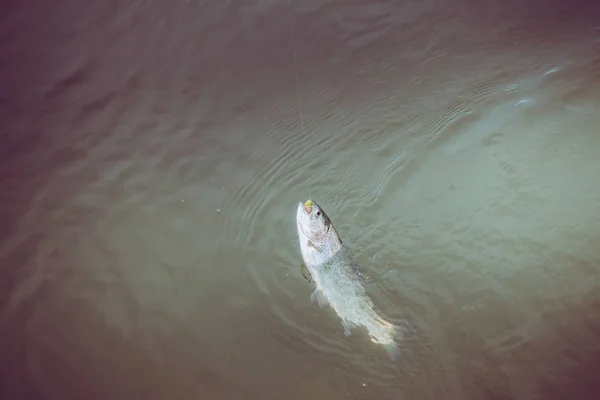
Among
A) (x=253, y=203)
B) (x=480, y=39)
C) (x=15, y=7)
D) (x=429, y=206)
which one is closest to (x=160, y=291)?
(x=253, y=203)

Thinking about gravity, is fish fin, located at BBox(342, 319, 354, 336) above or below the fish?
below

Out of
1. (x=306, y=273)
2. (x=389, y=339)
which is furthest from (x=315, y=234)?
(x=389, y=339)

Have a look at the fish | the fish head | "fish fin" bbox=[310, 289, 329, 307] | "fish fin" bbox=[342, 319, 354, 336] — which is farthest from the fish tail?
the fish head

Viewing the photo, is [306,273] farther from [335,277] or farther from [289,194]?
[289,194]

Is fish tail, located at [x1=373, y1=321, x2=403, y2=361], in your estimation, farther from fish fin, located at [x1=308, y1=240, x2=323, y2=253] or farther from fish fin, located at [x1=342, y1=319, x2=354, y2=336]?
fish fin, located at [x1=308, y1=240, x2=323, y2=253]

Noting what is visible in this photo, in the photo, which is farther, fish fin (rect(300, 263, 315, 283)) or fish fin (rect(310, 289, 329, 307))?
fish fin (rect(300, 263, 315, 283))

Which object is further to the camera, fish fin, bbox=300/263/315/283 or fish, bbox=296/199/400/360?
fish fin, bbox=300/263/315/283

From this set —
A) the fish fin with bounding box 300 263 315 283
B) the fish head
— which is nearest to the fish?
the fish head

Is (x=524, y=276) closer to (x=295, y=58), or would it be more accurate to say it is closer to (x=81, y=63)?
(x=295, y=58)

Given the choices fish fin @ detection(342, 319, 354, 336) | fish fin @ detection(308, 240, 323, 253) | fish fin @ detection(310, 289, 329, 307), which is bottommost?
fish fin @ detection(342, 319, 354, 336)
